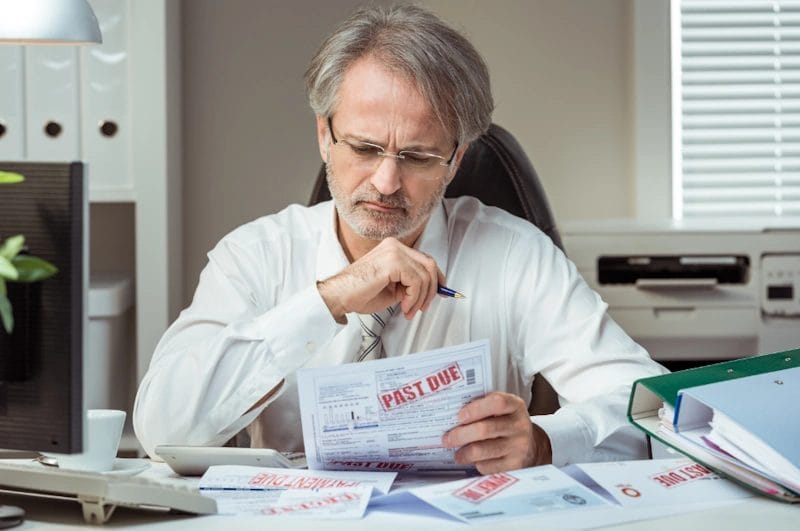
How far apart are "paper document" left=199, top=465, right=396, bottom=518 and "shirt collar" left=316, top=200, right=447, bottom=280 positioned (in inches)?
21.8

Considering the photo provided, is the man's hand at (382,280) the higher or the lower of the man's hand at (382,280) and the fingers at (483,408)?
the higher

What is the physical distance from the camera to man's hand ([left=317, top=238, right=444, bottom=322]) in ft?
5.28

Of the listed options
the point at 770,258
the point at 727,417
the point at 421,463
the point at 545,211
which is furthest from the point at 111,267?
the point at 727,417

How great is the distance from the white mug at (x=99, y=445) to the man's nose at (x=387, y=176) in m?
0.53

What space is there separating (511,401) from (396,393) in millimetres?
159

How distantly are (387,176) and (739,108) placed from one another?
5.73 ft

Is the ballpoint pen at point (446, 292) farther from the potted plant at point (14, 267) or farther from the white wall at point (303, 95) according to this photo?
the white wall at point (303, 95)

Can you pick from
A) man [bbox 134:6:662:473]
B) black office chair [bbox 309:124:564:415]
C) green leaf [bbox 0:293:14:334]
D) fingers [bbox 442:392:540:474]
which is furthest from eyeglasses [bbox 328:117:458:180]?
green leaf [bbox 0:293:14:334]

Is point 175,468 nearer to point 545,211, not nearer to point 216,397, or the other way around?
point 216,397

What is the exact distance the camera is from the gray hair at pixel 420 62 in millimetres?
1788

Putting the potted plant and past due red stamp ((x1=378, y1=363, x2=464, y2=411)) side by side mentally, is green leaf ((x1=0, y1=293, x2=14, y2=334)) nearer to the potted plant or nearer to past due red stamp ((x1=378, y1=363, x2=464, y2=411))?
the potted plant

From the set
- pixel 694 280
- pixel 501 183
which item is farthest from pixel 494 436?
pixel 694 280

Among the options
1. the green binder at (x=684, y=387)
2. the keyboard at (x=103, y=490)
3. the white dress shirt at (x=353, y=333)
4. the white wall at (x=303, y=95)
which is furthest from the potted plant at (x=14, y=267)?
the white wall at (x=303, y=95)

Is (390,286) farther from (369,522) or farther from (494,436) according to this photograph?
(369,522)
